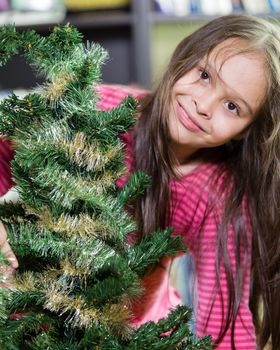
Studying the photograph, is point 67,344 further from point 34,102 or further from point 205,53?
point 205,53

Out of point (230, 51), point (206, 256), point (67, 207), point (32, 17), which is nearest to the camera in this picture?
point (67, 207)

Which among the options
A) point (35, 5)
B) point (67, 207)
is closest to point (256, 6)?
point (35, 5)

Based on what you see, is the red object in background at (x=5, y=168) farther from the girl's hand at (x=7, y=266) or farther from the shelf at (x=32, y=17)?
the shelf at (x=32, y=17)

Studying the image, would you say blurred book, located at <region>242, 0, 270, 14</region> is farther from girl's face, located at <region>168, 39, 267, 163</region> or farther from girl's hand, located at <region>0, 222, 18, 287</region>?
girl's hand, located at <region>0, 222, 18, 287</region>

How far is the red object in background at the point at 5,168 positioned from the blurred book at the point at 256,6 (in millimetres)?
1639

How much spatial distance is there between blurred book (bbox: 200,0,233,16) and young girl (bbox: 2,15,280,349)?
139cm

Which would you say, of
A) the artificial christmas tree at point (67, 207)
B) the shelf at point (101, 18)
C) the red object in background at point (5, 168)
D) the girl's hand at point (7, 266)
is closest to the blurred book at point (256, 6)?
the shelf at point (101, 18)

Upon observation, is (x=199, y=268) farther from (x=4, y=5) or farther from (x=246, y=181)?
(x=4, y=5)

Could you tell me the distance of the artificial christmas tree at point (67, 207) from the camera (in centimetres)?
69

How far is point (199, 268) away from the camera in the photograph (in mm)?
1135

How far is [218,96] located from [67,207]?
1.38 feet

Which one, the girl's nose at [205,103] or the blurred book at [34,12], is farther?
the blurred book at [34,12]

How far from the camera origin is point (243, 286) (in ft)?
3.50

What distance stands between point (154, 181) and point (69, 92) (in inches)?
15.9
